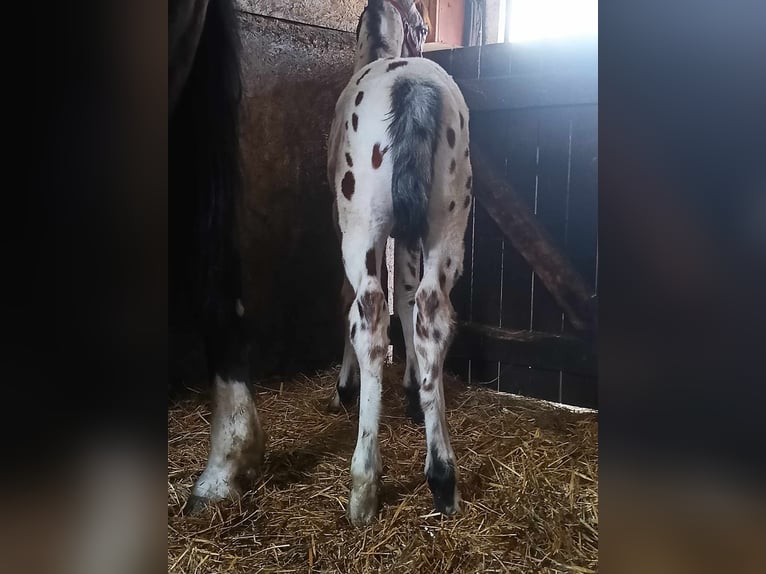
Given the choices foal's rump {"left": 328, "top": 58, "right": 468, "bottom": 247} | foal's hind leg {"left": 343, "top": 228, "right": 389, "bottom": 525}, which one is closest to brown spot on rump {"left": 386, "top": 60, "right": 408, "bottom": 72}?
foal's rump {"left": 328, "top": 58, "right": 468, "bottom": 247}

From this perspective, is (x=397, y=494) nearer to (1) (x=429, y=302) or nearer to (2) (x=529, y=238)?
(1) (x=429, y=302)

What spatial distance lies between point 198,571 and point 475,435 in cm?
77

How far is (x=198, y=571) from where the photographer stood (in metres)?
1.64

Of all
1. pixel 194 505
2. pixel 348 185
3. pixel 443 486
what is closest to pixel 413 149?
pixel 348 185

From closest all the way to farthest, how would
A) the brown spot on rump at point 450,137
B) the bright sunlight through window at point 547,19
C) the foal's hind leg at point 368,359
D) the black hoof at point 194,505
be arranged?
the bright sunlight through window at point 547,19, the brown spot on rump at point 450,137, the foal's hind leg at point 368,359, the black hoof at point 194,505

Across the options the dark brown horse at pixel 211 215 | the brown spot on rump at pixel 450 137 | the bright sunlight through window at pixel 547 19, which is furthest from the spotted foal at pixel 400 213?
the dark brown horse at pixel 211 215

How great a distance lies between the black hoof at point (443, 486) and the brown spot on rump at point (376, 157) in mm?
634

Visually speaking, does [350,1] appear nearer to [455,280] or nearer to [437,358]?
[455,280]

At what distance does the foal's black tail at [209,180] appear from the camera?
1.70 metres

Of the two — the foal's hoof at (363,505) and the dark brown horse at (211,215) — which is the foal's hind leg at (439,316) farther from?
the dark brown horse at (211,215)

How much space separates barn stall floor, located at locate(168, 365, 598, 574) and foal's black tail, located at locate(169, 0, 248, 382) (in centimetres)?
28

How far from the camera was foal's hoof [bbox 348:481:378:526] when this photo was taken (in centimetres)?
150
